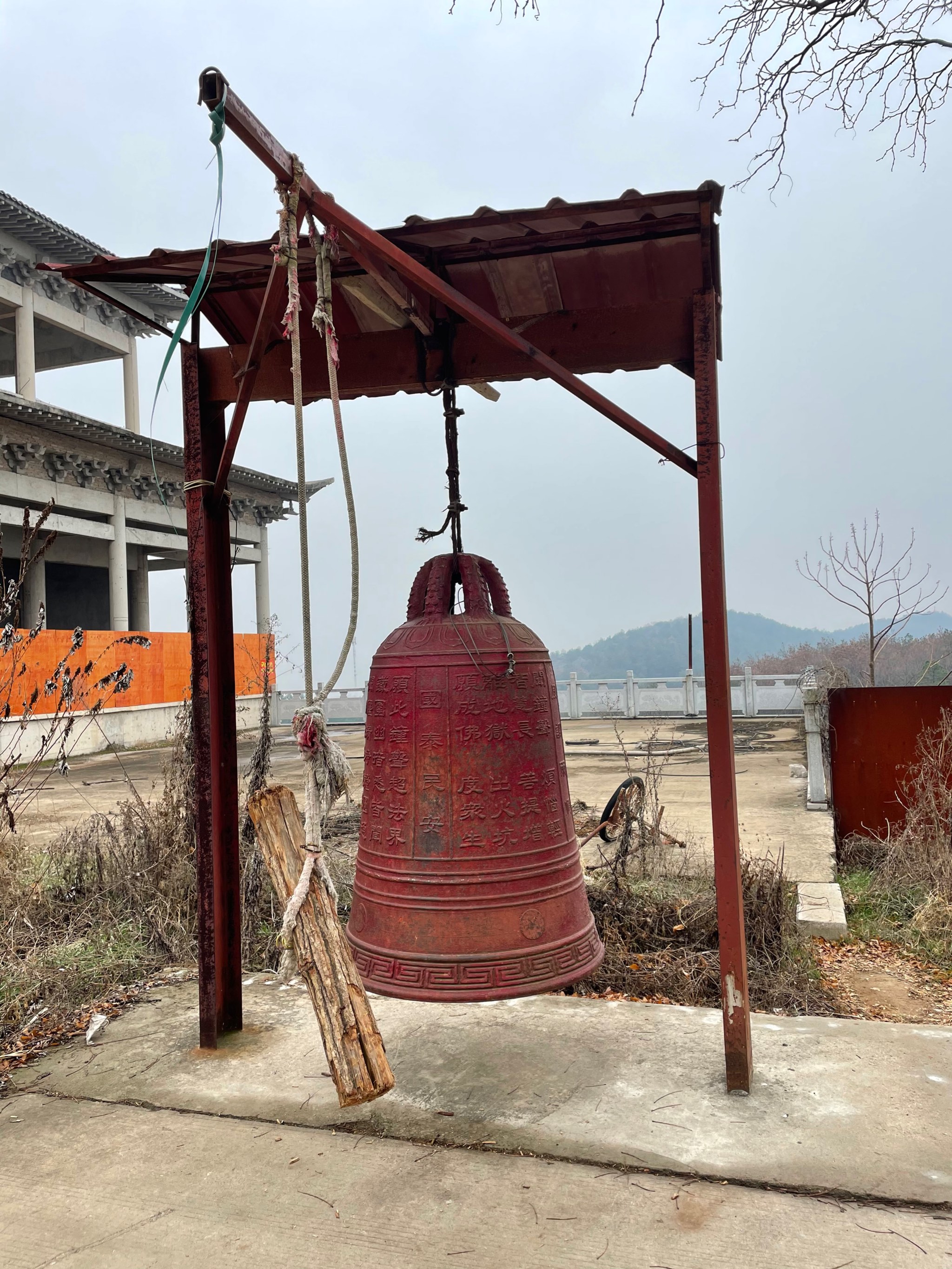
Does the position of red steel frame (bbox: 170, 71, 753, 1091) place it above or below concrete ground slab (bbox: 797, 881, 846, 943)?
above

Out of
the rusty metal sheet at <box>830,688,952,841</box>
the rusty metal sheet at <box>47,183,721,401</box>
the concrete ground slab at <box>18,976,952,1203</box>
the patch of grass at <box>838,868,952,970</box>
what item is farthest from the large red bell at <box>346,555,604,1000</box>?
the rusty metal sheet at <box>830,688,952,841</box>

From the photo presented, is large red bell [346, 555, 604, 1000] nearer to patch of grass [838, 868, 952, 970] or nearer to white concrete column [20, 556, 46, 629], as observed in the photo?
patch of grass [838, 868, 952, 970]

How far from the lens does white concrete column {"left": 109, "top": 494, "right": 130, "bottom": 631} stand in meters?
21.0

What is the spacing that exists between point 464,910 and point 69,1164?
1296 mm

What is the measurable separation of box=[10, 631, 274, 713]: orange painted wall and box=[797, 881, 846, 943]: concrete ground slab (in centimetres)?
1080

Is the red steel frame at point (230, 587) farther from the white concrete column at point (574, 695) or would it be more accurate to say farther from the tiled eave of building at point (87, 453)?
the white concrete column at point (574, 695)

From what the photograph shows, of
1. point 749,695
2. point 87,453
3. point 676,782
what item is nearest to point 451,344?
point 676,782

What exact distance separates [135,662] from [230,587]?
1744 cm

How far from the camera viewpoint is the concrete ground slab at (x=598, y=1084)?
2.45 metres

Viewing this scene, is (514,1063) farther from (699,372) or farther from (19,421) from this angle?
(19,421)

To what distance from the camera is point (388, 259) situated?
7.93 feet

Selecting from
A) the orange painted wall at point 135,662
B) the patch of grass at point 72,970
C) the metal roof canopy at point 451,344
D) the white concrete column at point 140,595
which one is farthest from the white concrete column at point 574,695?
the metal roof canopy at point 451,344

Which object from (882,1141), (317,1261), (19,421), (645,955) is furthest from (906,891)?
(19,421)

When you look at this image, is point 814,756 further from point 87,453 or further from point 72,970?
point 87,453
